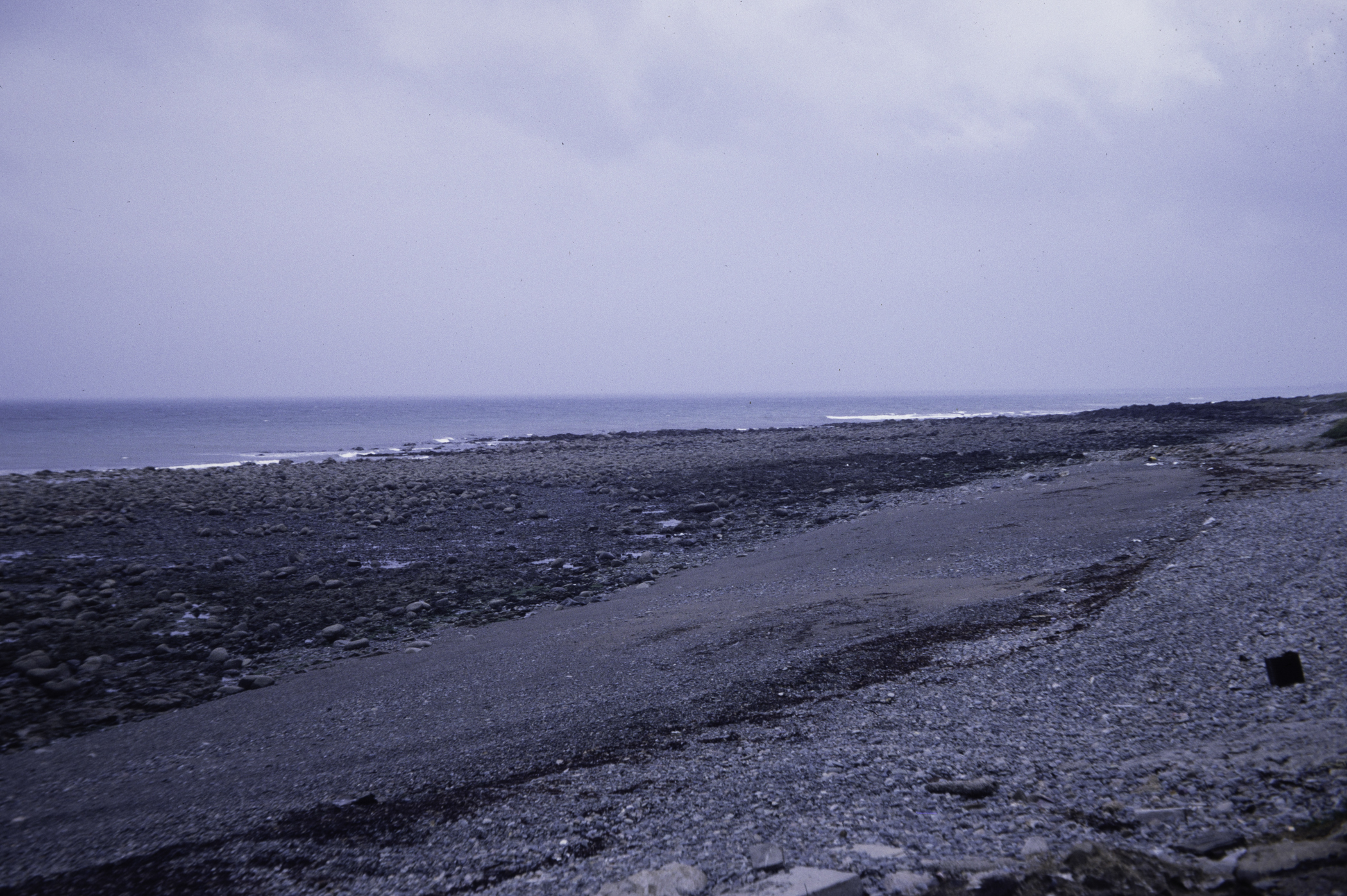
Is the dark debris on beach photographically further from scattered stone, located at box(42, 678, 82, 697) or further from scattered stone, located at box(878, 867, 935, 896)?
scattered stone, located at box(878, 867, 935, 896)

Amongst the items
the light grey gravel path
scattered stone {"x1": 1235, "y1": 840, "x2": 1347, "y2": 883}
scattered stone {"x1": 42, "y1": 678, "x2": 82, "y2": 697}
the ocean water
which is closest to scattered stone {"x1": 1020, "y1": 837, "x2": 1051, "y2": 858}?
scattered stone {"x1": 1235, "y1": 840, "x2": 1347, "y2": 883}

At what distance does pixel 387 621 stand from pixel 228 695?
8.40 ft

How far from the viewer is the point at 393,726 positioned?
6.47m

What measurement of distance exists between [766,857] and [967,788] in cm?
131

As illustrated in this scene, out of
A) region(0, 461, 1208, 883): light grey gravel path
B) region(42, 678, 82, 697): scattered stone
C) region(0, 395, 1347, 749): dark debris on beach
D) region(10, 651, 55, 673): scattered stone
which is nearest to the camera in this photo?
region(0, 461, 1208, 883): light grey gravel path

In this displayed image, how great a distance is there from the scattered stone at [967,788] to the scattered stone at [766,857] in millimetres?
1071

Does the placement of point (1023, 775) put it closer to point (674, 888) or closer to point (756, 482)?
point (674, 888)

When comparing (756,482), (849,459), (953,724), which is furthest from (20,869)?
(849,459)

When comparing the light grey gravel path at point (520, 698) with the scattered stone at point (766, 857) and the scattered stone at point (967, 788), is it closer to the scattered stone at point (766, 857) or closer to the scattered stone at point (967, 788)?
the scattered stone at point (766, 857)

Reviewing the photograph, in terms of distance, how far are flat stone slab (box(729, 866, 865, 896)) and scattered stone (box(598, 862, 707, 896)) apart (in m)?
0.22

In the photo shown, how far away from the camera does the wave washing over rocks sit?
12.7ft

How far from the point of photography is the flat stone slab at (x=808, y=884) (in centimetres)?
340

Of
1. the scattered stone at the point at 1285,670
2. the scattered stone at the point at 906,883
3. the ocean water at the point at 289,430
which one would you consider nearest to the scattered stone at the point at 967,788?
the scattered stone at the point at 906,883

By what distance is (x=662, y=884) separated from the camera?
12.1ft
